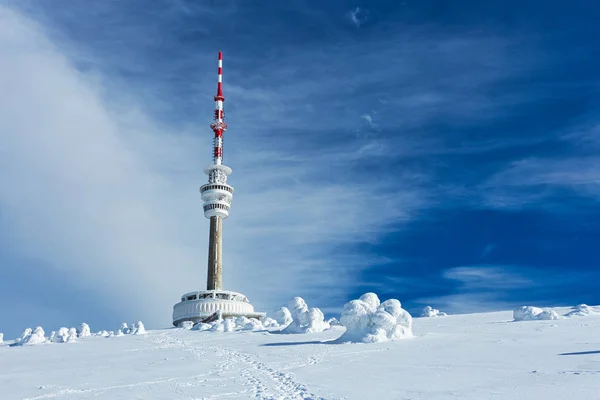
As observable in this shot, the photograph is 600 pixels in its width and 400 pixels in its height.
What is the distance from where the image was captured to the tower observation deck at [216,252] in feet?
251

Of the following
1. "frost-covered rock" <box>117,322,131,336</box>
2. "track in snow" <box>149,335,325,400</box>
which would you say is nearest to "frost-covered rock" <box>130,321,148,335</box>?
"frost-covered rock" <box>117,322,131,336</box>

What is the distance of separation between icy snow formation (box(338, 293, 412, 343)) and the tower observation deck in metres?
47.3

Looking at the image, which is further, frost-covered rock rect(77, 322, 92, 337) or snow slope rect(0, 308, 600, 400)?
frost-covered rock rect(77, 322, 92, 337)

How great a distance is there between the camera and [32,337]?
131 feet

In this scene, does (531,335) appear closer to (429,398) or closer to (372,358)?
(372,358)

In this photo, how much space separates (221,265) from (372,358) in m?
66.0

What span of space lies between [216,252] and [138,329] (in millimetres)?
39289

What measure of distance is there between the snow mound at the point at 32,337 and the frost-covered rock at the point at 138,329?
8.00 m

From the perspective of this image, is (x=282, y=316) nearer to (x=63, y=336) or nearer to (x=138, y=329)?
(x=138, y=329)

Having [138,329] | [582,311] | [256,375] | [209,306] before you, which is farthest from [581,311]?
[209,306]

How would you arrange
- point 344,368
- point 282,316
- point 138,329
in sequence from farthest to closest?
point 138,329 < point 282,316 < point 344,368

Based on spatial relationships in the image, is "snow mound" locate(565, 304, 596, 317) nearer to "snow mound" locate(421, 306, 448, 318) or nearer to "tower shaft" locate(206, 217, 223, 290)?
"snow mound" locate(421, 306, 448, 318)

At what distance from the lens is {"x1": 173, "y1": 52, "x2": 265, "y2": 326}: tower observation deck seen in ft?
251

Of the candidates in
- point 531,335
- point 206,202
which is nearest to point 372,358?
point 531,335
